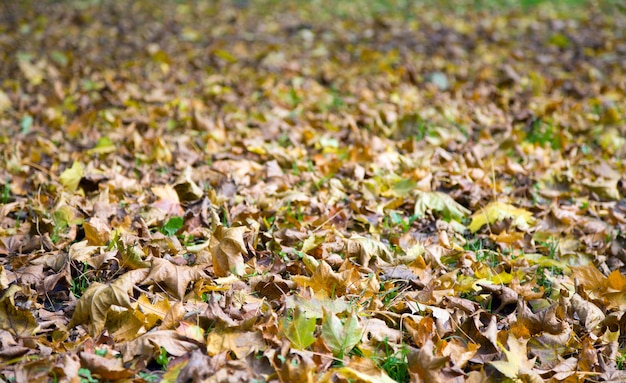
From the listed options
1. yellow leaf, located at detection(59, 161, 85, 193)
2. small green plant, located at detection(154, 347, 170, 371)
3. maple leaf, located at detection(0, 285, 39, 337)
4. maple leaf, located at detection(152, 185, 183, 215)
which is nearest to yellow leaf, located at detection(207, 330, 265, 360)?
small green plant, located at detection(154, 347, 170, 371)

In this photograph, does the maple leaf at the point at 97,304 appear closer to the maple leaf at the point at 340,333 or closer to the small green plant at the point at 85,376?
the small green plant at the point at 85,376

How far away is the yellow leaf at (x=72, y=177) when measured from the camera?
3.14 m

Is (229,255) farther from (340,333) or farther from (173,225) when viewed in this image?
(340,333)

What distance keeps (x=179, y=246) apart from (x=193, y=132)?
175 cm

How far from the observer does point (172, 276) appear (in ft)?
7.34

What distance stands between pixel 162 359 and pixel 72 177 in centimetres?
159

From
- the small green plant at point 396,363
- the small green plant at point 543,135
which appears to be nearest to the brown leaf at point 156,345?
the small green plant at point 396,363

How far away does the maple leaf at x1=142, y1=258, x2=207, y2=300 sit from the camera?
222 centimetres

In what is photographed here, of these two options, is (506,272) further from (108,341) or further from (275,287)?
(108,341)

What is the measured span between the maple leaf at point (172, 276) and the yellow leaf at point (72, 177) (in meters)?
1.08

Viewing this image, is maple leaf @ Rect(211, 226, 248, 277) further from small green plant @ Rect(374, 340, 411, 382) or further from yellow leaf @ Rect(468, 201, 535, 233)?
yellow leaf @ Rect(468, 201, 535, 233)

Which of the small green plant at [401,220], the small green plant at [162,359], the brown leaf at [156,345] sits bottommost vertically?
the small green plant at [401,220]

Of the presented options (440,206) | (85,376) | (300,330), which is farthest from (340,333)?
(440,206)

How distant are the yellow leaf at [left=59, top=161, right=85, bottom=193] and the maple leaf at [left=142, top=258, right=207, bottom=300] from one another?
1079mm
